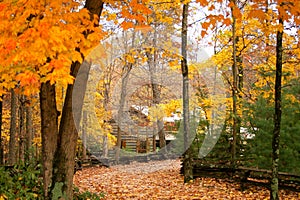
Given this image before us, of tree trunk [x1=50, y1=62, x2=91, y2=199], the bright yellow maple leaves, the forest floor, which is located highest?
the bright yellow maple leaves

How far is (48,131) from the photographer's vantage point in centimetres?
568

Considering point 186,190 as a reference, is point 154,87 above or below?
above

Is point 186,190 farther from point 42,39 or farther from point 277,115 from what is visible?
point 42,39

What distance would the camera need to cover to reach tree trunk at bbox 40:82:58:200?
568 cm

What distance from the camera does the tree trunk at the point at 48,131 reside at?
5684 millimetres

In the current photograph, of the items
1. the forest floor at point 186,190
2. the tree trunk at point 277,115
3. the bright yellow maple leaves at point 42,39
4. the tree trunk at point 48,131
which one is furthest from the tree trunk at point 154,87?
the bright yellow maple leaves at point 42,39

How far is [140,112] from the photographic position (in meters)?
21.1

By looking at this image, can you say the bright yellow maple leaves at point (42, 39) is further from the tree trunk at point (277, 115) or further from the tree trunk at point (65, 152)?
the tree trunk at point (277, 115)

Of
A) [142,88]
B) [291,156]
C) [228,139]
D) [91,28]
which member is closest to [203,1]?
[91,28]

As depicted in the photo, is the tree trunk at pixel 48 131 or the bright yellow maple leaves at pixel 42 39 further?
the tree trunk at pixel 48 131

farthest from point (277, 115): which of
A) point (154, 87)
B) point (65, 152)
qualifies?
point (154, 87)

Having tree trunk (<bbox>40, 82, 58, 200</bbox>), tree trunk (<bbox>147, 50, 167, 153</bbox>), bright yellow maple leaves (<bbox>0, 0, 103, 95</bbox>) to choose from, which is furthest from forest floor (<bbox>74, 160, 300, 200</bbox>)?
tree trunk (<bbox>147, 50, 167, 153</bbox>)

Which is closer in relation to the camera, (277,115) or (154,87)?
(277,115)

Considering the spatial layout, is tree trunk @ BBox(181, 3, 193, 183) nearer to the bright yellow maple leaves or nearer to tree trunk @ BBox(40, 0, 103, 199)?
tree trunk @ BBox(40, 0, 103, 199)
